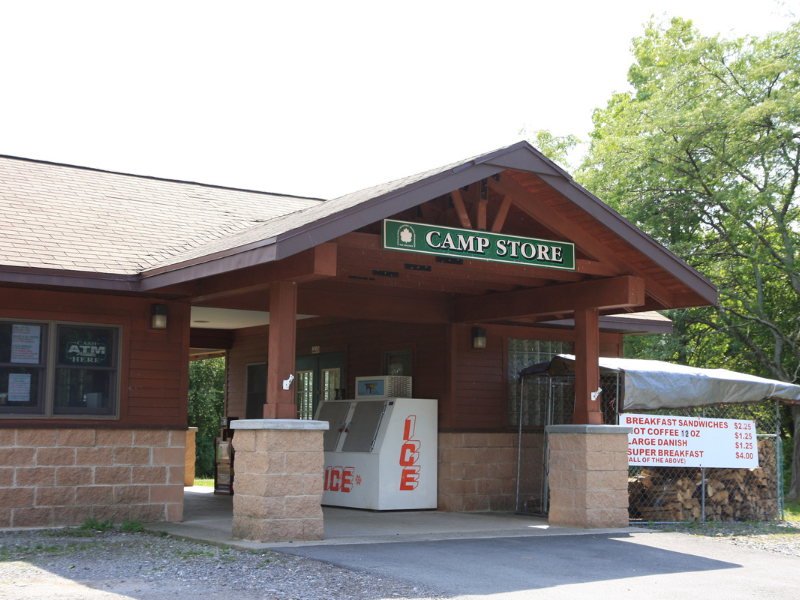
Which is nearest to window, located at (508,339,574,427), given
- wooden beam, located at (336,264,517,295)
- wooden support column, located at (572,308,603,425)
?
wooden beam, located at (336,264,517,295)

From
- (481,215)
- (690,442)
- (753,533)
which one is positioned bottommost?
(753,533)

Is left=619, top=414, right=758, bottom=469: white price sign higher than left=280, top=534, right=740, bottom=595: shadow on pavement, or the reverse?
left=619, top=414, right=758, bottom=469: white price sign

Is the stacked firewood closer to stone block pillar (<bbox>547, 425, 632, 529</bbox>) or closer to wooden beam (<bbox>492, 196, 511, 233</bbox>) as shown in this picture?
stone block pillar (<bbox>547, 425, 632, 529</bbox>)

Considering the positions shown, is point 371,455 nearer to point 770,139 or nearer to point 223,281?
point 223,281

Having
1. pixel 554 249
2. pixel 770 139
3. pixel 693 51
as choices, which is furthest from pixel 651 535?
pixel 693 51

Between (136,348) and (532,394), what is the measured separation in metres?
6.30

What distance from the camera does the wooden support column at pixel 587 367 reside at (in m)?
11.0

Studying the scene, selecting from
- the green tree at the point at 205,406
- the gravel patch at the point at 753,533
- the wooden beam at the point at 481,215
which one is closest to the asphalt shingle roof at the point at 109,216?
the wooden beam at the point at 481,215

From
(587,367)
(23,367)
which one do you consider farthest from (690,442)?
(23,367)

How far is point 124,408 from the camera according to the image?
10.6 m

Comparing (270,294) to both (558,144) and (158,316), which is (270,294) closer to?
(158,316)

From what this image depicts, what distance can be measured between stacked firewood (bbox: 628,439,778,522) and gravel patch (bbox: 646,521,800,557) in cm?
27

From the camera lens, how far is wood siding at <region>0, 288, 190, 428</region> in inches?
403

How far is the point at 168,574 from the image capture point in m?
7.16
